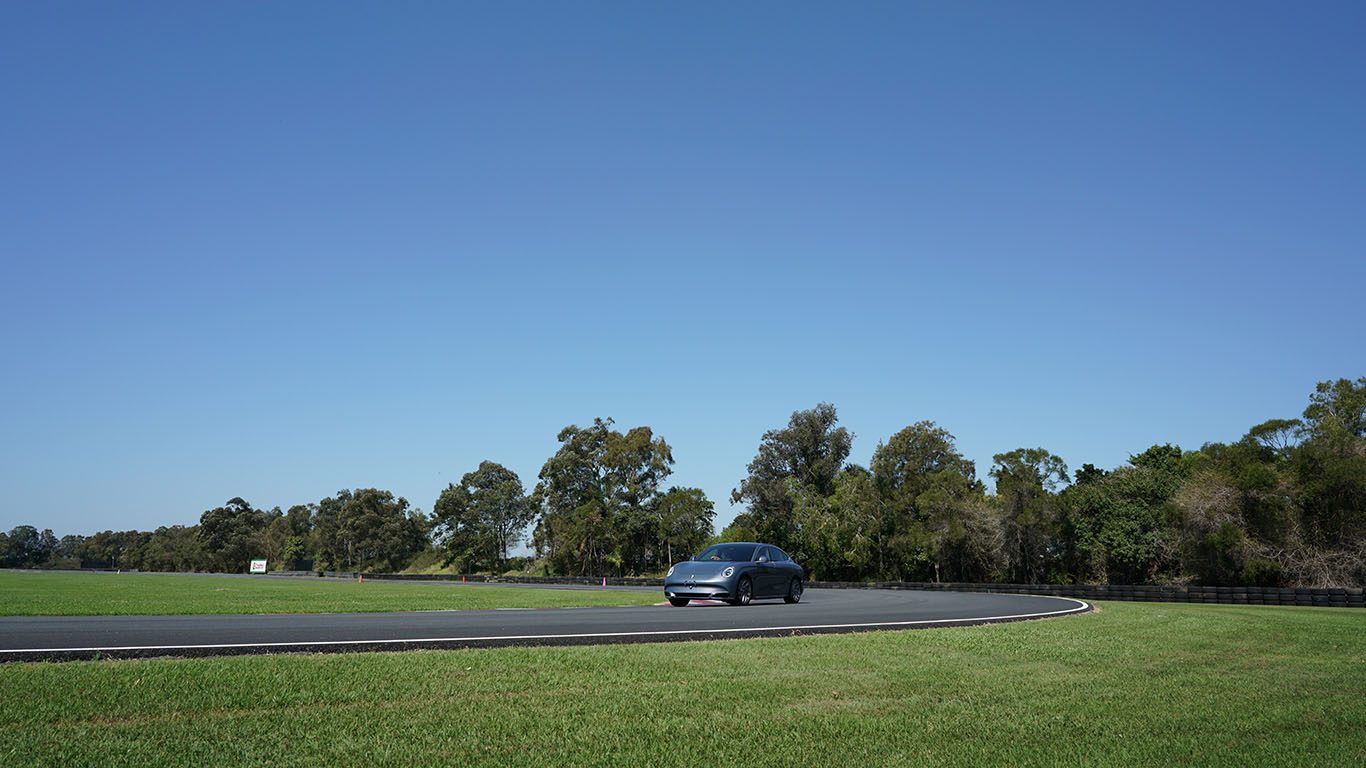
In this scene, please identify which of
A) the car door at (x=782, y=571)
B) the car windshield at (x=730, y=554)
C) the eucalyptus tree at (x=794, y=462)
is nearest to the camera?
the car windshield at (x=730, y=554)

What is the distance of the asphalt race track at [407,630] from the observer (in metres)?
8.27

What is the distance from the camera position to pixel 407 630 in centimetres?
1083

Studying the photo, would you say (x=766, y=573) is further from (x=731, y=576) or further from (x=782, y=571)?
(x=731, y=576)

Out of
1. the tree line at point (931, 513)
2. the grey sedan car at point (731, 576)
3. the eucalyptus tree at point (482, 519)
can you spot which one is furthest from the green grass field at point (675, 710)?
the eucalyptus tree at point (482, 519)

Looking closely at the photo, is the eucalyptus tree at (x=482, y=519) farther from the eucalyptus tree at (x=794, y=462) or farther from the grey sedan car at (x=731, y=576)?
the grey sedan car at (x=731, y=576)

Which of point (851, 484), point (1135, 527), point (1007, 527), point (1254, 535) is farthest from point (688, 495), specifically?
point (1254, 535)

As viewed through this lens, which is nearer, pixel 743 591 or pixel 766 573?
pixel 743 591

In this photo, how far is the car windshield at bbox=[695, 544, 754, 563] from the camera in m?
21.0

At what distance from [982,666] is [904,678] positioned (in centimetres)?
138

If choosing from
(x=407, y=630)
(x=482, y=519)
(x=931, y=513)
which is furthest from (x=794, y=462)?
(x=407, y=630)

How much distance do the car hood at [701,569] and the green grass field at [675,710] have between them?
11.1 meters

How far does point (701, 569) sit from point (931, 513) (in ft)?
137

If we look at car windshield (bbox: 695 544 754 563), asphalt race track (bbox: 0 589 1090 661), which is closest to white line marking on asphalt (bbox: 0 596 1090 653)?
asphalt race track (bbox: 0 589 1090 661)

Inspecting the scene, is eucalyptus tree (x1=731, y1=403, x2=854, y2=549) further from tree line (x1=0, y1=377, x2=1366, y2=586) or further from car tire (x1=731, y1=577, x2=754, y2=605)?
car tire (x1=731, y1=577, x2=754, y2=605)
